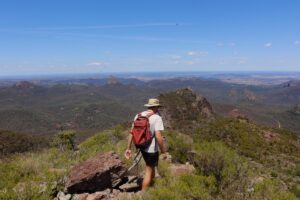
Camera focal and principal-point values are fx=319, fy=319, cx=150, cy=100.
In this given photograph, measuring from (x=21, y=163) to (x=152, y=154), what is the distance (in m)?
4.89

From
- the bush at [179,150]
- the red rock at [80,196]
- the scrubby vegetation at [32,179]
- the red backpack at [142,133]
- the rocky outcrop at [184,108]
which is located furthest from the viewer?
the rocky outcrop at [184,108]

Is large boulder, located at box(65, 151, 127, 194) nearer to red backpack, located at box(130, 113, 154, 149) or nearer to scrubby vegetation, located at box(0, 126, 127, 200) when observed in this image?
scrubby vegetation, located at box(0, 126, 127, 200)

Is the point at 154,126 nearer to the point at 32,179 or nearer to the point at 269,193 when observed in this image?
the point at 269,193

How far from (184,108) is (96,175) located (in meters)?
87.1

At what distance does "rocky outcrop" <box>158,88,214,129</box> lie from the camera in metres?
86.5

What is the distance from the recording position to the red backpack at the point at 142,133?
807cm

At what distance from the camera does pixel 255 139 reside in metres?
56.4

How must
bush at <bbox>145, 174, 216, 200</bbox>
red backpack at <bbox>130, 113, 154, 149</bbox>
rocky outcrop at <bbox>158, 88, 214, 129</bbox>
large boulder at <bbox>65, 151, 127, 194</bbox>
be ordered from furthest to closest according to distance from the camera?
1. rocky outcrop at <bbox>158, 88, 214, 129</bbox>
2. large boulder at <bbox>65, 151, 127, 194</bbox>
3. red backpack at <bbox>130, 113, 154, 149</bbox>
4. bush at <bbox>145, 174, 216, 200</bbox>

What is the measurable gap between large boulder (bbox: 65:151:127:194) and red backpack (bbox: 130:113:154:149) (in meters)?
1.20

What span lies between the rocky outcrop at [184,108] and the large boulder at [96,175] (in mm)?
72276

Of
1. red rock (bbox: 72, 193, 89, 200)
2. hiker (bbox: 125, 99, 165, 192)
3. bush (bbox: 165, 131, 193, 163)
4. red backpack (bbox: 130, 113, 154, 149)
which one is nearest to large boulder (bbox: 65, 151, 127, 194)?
red rock (bbox: 72, 193, 89, 200)

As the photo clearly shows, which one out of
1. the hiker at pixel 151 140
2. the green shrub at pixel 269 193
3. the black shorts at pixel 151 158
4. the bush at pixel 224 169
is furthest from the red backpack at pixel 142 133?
the green shrub at pixel 269 193

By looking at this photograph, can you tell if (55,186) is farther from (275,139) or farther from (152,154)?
(275,139)

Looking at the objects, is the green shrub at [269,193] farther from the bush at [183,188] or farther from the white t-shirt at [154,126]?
the white t-shirt at [154,126]
